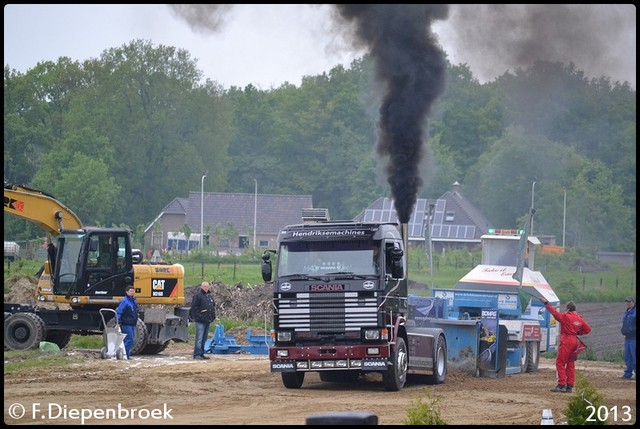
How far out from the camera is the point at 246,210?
3487 inches

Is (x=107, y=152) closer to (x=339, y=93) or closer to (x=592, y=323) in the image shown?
(x=339, y=93)

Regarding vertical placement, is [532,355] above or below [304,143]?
below

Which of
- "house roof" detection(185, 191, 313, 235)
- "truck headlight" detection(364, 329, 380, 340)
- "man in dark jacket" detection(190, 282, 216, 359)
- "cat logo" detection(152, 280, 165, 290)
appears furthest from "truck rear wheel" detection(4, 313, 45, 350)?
"house roof" detection(185, 191, 313, 235)

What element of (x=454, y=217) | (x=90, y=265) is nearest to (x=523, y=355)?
(x=90, y=265)

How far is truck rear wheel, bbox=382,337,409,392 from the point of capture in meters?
20.5

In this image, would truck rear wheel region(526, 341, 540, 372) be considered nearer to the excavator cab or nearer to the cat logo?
the cat logo

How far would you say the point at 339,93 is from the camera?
326 feet

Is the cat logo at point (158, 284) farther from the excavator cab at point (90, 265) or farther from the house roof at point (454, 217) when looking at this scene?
the house roof at point (454, 217)

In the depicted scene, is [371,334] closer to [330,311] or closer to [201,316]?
[330,311]

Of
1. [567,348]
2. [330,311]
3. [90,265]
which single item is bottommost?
[567,348]

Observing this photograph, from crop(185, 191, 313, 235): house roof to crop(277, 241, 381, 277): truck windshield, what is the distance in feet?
212

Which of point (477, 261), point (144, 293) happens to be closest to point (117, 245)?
point (144, 293)

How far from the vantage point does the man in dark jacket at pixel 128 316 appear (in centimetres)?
2609

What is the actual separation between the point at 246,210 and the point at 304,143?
46.9ft
